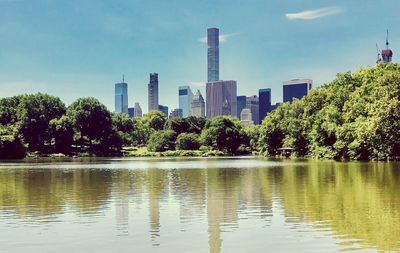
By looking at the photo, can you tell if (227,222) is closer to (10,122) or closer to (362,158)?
(362,158)

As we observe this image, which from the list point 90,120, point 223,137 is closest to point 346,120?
point 223,137

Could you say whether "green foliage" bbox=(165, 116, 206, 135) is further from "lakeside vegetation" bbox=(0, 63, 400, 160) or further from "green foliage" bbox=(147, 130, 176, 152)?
"green foliage" bbox=(147, 130, 176, 152)

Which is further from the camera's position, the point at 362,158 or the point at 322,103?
the point at 322,103

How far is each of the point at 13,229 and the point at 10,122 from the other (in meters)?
132

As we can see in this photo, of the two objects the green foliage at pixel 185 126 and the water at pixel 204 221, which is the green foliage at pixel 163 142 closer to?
the green foliage at pixel 185 126

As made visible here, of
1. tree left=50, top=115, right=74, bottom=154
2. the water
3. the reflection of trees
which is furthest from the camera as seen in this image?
tree left=50, top=115, right=74, bottom=154

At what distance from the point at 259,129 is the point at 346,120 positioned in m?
56.7

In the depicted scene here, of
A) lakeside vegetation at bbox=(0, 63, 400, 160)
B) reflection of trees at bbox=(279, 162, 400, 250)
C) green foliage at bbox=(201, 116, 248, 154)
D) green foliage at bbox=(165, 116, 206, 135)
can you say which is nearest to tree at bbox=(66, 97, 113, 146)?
lakeside vegetation at bbox=(0, 63, 400, 160)

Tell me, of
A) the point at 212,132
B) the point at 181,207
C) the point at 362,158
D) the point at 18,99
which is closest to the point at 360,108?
the point at 362,158

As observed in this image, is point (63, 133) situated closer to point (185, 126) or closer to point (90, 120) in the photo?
point (90, 120)

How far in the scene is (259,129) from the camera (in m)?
136

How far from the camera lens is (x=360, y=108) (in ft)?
252

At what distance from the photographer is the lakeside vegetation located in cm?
6775

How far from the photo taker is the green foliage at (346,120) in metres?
64.1
